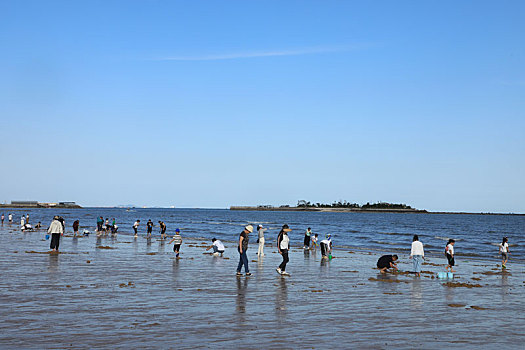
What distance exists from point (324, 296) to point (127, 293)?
664 centimetres

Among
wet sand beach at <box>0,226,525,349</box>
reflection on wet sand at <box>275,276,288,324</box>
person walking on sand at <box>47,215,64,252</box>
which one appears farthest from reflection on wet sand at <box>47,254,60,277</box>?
reflection on wet sand at <box>275,276,288,324</box>

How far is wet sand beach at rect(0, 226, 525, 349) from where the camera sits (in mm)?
10133

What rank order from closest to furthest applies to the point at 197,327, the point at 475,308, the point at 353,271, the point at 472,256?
1. the point at 197,327
2. the point at 475,308
3. the point at 353,271
4. the point at 472,256

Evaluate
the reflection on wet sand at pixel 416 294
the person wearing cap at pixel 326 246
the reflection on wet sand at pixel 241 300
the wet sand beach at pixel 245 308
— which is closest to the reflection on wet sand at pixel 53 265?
the wet sand beach at pixel 245 308

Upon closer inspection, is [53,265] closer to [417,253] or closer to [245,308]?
[245,308]

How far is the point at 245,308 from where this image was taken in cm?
1352

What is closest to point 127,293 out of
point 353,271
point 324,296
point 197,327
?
point 197,327

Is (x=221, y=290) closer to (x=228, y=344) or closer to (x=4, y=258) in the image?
(x=228, y=344)

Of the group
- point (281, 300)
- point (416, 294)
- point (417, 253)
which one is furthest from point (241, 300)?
point (417, 253)

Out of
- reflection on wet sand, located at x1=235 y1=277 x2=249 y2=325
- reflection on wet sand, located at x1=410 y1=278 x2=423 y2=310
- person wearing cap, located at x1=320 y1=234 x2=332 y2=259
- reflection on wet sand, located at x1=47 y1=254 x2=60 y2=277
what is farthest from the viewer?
person wearing cap, located at x1=320 y1=234 x2=332 y2=259

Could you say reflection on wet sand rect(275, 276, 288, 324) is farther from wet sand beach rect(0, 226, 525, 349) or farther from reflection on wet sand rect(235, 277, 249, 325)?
reflection on wet sand rect(235, 277, 249, 325)

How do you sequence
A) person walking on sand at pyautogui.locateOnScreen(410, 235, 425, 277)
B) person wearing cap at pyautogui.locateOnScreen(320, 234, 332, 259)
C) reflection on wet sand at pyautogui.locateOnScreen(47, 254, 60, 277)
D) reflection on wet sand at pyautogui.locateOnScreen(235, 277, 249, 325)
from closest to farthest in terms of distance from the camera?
reflection on wet sand at pyautogui.locateOnScreen(235, 277, 249, 325) < reflection on wet sand at pyautogui.locateOnScreen(47, 254, 60, 277) < person walking on sand at pyautogui.locateOnScreen(410, 235, 425, 277) < person wearing cap at pyautogui.locateOnScreen(320, 234, 332, 259)

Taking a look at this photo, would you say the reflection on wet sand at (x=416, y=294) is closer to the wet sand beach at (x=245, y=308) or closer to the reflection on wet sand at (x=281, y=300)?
the wet sand beach at (x=245, y=308)

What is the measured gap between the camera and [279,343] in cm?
982
